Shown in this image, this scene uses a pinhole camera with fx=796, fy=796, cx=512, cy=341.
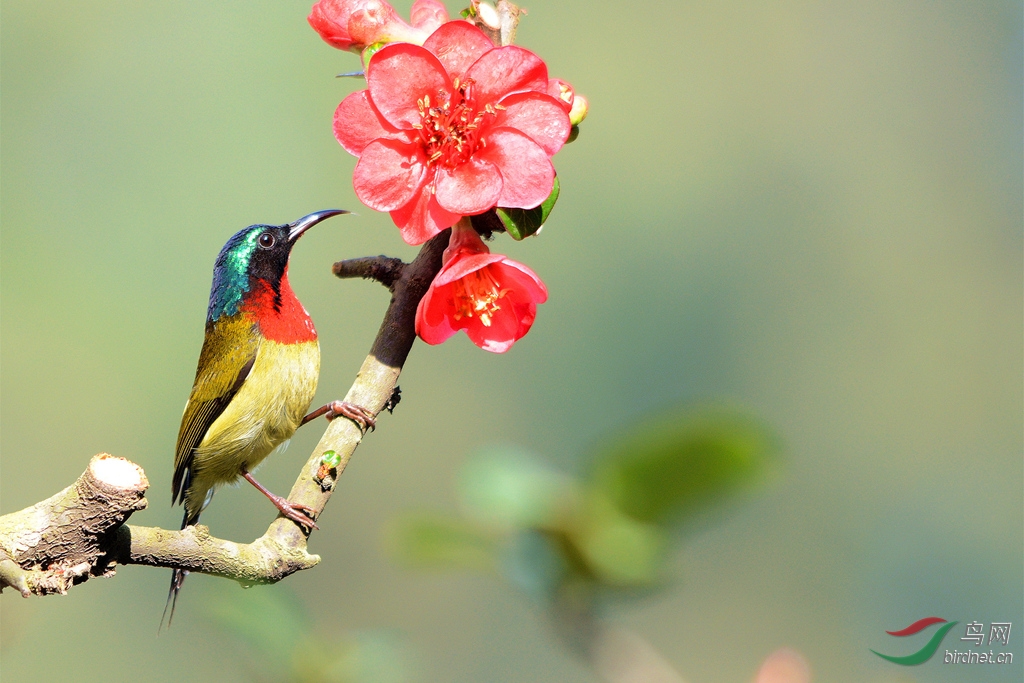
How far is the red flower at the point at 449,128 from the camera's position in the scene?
19.2 inches

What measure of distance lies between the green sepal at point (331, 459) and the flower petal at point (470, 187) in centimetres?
17

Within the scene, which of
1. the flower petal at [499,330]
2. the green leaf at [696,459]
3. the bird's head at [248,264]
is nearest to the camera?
the green leaf at [696,459]

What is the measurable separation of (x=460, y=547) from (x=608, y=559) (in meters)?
0.10

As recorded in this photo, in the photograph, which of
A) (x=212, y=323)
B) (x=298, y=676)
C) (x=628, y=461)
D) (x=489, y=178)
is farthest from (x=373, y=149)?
(x=212, y=323)

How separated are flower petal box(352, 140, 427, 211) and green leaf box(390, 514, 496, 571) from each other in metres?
0.20

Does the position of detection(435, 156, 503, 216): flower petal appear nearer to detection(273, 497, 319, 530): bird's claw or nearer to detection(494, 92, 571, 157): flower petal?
detection(494, 92, 571, 157): flower petal

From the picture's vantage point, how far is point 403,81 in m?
0.50

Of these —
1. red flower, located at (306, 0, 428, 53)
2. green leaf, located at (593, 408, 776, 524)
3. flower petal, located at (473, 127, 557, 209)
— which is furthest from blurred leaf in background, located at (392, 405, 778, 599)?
red flower, located at (306, 0, 428, 53)

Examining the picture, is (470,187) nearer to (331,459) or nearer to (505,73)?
(505,73)

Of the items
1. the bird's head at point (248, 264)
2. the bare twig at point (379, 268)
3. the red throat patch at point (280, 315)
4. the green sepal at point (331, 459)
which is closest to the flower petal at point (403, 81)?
the bare twig at point (379, 268)

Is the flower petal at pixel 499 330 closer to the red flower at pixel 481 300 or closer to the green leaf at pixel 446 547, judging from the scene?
the red flower at pixel 481 300

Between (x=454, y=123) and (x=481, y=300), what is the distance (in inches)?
4.6

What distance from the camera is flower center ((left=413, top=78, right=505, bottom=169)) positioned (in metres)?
0.51

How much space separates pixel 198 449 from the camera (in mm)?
1026
